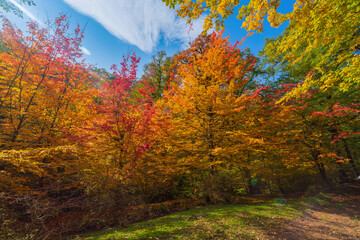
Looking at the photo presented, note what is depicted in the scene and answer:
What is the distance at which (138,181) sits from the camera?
21.7 feet

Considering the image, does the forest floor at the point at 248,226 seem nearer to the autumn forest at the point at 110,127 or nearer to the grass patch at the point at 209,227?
the grass patch at the point at 209,227

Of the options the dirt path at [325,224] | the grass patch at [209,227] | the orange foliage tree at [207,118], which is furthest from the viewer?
the orange foliage tree at [207,118]

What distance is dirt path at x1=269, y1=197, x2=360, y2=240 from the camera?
4.84 metres

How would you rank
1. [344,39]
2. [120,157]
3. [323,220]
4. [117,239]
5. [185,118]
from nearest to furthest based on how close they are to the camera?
[117,239], [344,39], [120,157], [323,220], [185,118]

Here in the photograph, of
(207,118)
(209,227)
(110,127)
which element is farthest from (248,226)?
(110,127)

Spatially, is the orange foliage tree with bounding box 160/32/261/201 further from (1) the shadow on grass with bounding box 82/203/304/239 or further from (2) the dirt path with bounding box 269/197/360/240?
(2) the dirt path with bounding box 269/197/360/240

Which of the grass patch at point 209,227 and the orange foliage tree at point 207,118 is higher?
the orange foliage tree at point 207,118

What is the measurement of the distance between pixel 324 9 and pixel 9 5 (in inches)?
551

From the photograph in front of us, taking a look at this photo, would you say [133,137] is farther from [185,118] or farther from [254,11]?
[254,11]

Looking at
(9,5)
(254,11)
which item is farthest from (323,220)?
(9,5)

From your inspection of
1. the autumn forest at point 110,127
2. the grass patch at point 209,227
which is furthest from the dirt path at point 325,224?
the autumn forest at point 110,127

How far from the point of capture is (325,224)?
591 centimetres

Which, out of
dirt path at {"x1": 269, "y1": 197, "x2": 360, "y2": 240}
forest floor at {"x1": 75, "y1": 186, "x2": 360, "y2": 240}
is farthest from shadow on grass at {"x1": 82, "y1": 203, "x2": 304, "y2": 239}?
dirt path at {"x1": 269, "y1": 197, "x2": 360, "y2": 240}

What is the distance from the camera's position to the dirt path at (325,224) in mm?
4843
